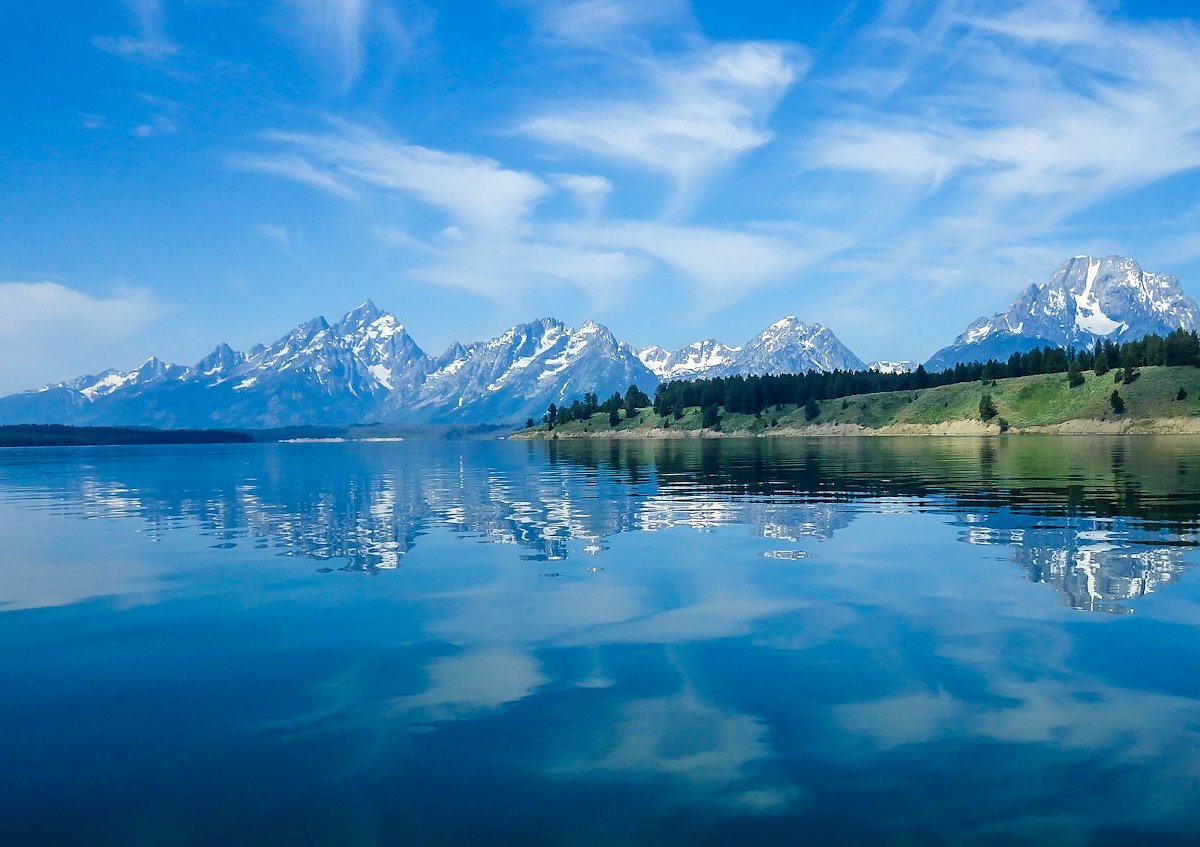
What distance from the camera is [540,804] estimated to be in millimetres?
13320

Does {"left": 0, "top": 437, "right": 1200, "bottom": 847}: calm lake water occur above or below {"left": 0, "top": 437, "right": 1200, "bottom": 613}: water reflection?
below

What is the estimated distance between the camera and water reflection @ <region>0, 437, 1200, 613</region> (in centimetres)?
3694

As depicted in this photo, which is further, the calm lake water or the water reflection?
the water reflection

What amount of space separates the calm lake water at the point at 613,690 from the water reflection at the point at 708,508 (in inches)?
23.3

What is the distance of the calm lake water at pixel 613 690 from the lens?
13.0 meters

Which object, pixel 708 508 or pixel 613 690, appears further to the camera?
pixel 708 508

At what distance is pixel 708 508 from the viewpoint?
2317 inches

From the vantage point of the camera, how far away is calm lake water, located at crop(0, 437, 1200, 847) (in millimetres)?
12992

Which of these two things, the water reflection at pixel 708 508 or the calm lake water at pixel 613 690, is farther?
the water reflection at pixel 708 508

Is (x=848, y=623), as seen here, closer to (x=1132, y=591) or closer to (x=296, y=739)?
(x=1132, y=591)

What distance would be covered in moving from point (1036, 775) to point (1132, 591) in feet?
55.1

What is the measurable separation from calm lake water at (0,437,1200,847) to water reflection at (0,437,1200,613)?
59cm

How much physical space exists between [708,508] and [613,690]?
133 feet

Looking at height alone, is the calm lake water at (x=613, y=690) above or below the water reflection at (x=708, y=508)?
below
